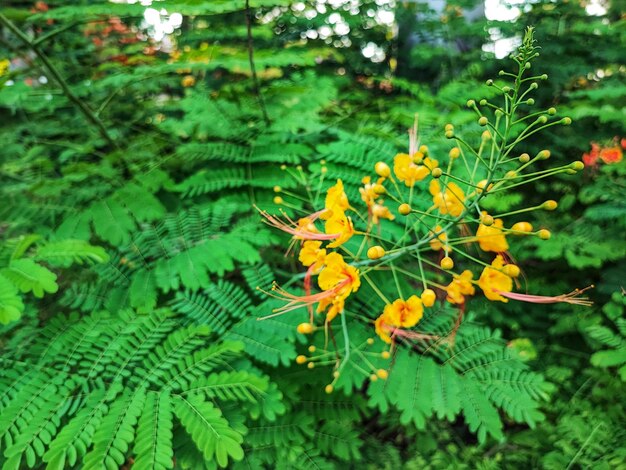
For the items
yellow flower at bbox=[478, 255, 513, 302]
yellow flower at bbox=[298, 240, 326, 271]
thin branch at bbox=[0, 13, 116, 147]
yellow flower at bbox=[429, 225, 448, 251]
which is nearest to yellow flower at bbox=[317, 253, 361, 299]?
yellow flower at bbox=[298, 240, 326, 271]

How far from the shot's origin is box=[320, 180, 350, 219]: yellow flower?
1179mm

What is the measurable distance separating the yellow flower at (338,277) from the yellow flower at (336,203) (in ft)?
0.43

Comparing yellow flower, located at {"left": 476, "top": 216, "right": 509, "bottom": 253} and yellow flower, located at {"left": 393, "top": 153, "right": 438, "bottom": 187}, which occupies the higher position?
yellow flower, located at {"left": 393, "top": 153, "right": 438, "bottom": 187}

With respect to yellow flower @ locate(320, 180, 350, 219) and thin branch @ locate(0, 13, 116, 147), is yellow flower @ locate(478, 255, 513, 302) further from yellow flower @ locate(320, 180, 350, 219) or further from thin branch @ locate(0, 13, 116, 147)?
thin branch @ locate(0, 13, 116, 147)

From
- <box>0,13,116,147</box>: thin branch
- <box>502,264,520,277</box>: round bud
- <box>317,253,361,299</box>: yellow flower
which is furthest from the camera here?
<box>0,13,116,147</box>: thin branch

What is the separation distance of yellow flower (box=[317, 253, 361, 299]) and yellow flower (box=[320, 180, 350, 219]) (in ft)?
0.43

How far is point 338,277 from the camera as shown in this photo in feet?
3.80

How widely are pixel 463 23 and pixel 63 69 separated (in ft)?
8.75

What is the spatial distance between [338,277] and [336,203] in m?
0.21

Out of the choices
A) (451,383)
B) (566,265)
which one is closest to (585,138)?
(566,265)

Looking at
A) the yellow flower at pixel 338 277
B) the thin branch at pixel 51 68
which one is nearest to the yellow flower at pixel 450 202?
the yellow flower at pixel 338 277

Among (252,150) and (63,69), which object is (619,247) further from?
(63,69)

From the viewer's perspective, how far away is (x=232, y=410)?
52.1 inches

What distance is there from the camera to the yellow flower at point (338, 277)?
1.14 m
